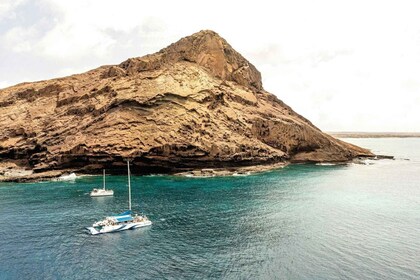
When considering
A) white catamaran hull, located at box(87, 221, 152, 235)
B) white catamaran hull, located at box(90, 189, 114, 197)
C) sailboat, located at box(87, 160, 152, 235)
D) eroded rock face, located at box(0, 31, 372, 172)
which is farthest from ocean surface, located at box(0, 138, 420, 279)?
eroded rock face, located at box(0, 31, 372, 172)

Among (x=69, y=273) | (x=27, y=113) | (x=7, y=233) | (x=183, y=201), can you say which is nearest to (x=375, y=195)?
(x=183, y=201)

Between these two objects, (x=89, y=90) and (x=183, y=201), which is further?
(x=89, y=90)

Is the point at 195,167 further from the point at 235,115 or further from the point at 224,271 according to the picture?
the point at 224,271

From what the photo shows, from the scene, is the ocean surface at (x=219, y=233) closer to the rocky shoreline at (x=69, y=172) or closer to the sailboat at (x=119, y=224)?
the sailboat at (x=119, y=224)

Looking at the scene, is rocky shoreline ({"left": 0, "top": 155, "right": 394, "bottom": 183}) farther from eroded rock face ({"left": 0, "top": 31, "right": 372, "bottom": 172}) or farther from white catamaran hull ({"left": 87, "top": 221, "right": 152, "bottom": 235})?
white catamaran hull ({"left": 87, "top": 221, "right": 152, "bottom": 235})

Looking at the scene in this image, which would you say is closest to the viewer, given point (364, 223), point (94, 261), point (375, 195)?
point (94, 261)

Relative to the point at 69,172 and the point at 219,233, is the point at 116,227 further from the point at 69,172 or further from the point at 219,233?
the point at 69,172

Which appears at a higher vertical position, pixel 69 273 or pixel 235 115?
pixel 235 115
